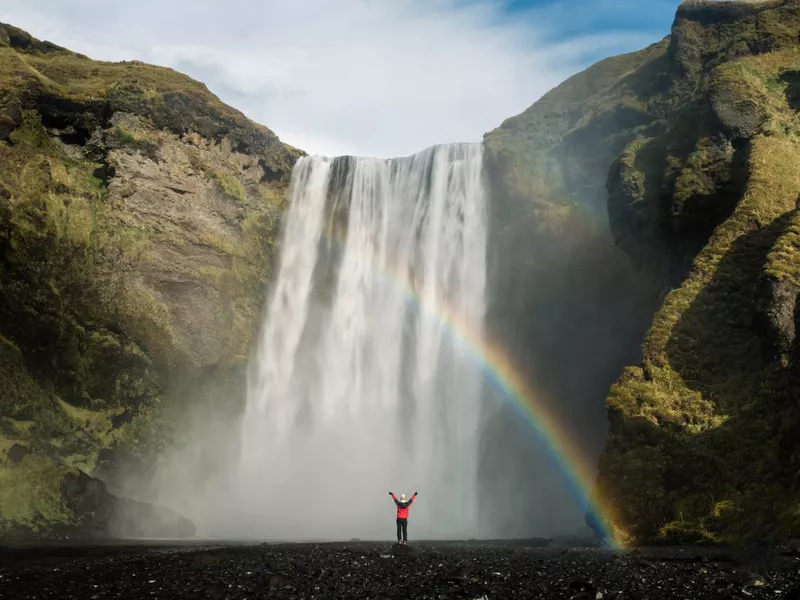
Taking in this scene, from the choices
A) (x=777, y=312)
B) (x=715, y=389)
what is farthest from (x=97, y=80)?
(x=777, y=312)

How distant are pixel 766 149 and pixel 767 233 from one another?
17.8 ft

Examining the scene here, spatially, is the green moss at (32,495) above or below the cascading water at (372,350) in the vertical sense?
below

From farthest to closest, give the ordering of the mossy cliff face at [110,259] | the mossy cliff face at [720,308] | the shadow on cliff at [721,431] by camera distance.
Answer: the mossy cliff face at [110,259] < the mossy cliff face at [720,308] < the shadow on cliff at [721,431]

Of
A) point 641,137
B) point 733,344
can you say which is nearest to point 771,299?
point 733,344

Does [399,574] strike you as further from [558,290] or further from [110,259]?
[558,290]

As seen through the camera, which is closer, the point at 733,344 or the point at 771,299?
the point at 771,299

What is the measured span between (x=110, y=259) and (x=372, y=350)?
61.0 feet

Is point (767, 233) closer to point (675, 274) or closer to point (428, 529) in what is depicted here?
point (675, 274)

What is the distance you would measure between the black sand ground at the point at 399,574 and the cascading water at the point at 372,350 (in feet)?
69.6

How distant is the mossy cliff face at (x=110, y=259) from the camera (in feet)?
103

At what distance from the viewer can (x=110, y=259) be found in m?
37.2

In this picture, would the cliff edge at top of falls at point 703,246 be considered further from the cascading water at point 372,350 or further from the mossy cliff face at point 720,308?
the cascading water at point 372,350

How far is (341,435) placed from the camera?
1753 inches

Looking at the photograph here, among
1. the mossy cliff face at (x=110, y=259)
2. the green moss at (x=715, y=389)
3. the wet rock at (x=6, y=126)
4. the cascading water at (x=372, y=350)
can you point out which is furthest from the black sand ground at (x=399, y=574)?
the wet rock at (x=6, y=126)
